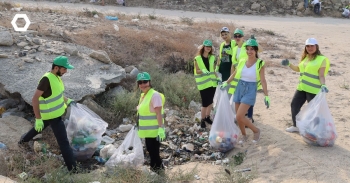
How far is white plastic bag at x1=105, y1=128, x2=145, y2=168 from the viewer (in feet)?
14.6

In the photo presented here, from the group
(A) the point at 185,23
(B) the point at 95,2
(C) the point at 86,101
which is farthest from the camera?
(B) the point at 95,2

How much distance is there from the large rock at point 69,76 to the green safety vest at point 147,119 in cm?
201

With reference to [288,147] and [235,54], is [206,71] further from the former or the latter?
[288,147]

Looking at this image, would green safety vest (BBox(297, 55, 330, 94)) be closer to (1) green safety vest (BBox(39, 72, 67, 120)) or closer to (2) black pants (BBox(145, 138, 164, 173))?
(2) black pants (BBox(145, 138, 164, 173))

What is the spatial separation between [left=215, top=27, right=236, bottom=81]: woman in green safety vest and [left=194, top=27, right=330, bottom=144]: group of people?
0.05ft

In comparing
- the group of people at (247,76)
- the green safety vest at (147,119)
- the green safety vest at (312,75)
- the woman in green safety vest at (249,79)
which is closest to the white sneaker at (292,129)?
the group of people at (247,76)

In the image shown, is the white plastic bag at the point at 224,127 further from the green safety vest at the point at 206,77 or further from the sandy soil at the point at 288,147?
the green safety vest at the point at 206,77

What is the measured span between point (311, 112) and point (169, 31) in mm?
6464

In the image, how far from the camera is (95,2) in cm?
1916

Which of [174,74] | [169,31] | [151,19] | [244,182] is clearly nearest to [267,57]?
[169,31]

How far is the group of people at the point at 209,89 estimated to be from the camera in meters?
4.17

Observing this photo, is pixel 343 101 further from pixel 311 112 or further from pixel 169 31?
pixel 169 31

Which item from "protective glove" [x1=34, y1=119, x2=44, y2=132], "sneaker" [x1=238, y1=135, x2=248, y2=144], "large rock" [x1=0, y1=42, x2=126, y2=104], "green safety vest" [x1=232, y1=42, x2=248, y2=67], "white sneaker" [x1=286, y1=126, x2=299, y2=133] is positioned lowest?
"sneaker" [x1=238, y1=135, x2=248, y2=144]

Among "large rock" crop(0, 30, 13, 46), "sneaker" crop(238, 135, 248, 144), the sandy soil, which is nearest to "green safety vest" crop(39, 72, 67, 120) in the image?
the sandy soil
